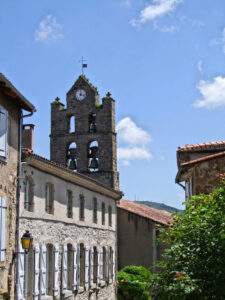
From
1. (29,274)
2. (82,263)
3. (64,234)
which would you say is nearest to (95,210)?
(82,263)

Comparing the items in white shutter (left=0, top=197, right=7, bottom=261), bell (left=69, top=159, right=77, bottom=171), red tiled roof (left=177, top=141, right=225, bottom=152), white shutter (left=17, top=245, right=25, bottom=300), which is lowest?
white shutter (left=17, top=245, right=25, bottom=300)

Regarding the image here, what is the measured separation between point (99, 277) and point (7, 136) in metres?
14.2

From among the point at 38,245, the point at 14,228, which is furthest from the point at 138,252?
the point at 14,228

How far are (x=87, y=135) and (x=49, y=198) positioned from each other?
19562 millimetres

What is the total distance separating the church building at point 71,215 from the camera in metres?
18.7

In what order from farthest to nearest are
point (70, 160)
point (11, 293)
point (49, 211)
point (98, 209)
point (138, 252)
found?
point (70, 160) < point (138, 252) < point (98, 209) < point (49, 211) < point (11, 293)

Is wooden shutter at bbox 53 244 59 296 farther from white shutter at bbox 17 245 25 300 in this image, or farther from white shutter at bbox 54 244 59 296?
white shutter at bbox 17 245 25 300

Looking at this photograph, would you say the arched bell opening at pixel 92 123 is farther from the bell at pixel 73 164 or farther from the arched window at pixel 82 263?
the arched window at pixel 82 263

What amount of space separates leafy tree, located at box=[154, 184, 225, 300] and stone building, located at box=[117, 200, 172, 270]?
21.4m

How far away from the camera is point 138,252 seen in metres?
35.1

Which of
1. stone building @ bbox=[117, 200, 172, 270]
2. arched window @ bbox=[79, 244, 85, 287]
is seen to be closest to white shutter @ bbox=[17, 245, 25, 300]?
arched window @ bbox=[79, 244, 85, 287]

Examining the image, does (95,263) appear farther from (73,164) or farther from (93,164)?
(93,164)

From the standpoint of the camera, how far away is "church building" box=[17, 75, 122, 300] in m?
18.7

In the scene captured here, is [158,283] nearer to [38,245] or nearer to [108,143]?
[38,245]
